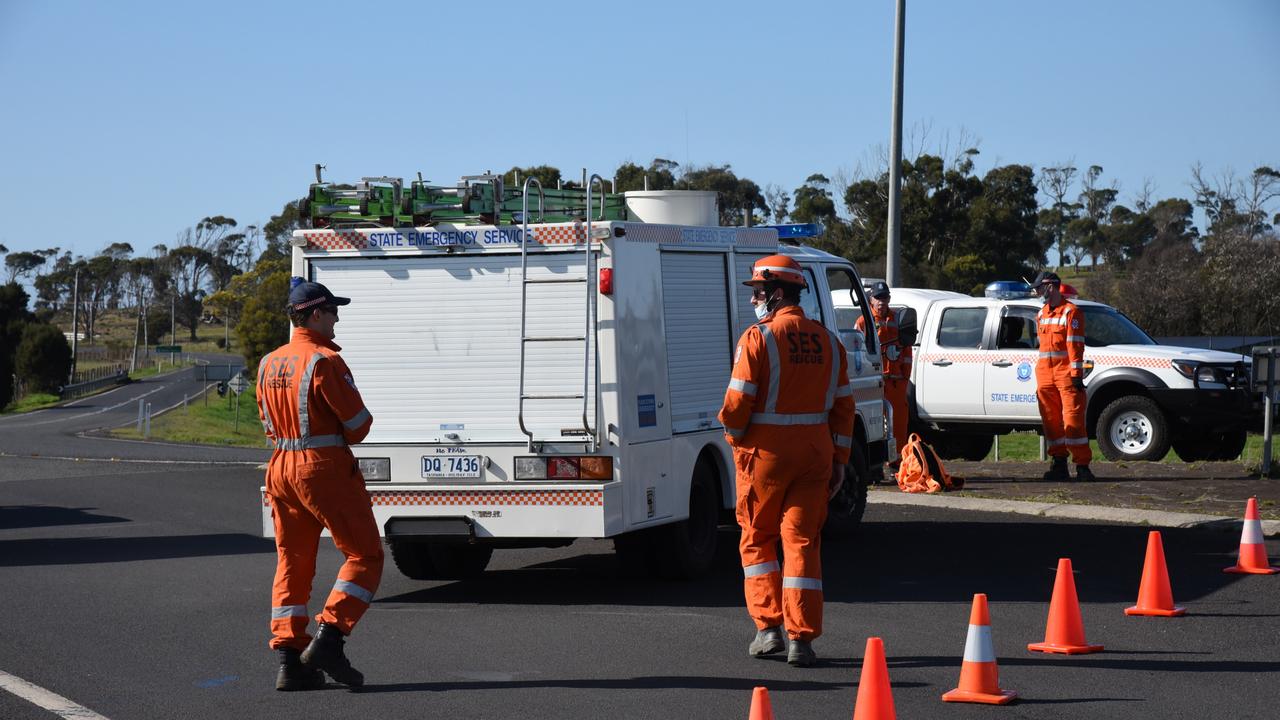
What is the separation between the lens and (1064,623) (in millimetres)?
7941

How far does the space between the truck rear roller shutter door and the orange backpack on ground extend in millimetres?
5428

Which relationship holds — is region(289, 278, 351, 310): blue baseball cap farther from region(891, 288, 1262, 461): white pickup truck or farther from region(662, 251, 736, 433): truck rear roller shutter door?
region(891, 288, 1262, 461): white pickup truck

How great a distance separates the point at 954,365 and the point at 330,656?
12841mm

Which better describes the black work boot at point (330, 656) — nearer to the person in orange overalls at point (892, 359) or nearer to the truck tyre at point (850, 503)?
the truck tyre at point (850, 503)

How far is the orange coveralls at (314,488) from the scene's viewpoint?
7.14 m

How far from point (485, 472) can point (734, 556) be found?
2972mm

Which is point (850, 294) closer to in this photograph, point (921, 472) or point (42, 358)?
point (921, 472)

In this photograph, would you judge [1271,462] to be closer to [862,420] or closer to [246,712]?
[862,420]

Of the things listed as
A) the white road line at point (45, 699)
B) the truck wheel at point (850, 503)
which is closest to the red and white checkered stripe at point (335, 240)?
the white road line at point (45, 699)

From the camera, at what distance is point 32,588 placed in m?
10.9

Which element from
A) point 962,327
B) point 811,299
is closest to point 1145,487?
point 962,327

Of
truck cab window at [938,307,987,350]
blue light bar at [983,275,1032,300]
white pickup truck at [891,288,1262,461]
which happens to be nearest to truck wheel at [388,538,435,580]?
white pickup truck at [891,288,1262,461]

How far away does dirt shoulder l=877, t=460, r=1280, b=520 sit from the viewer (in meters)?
14.0

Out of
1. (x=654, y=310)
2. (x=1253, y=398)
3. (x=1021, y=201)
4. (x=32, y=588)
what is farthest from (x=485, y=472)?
(x=1021, y=201)
